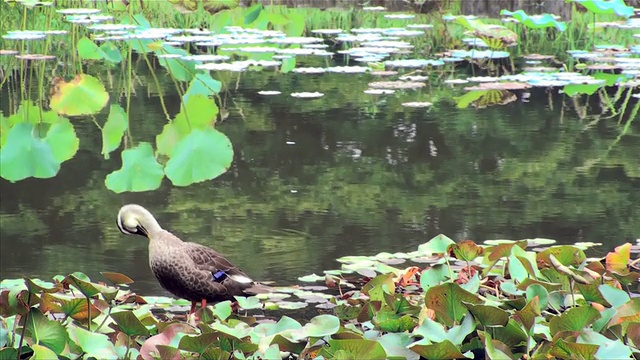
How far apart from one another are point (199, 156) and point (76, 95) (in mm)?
349

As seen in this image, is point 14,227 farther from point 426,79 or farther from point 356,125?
point 426,79

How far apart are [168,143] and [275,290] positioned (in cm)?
123

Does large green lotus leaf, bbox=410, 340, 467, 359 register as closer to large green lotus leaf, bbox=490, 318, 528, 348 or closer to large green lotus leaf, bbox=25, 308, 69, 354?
large green lotus leaf, bbox=490, 318, 528, 348

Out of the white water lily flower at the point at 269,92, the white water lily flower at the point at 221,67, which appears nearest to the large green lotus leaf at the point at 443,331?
the white water lily flower at the point at 269,92

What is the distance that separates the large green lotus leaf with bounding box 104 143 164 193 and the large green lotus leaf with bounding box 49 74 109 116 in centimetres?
14

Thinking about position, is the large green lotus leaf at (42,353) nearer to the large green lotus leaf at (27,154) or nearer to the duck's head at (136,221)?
the large green lotus leaf at (27,154)

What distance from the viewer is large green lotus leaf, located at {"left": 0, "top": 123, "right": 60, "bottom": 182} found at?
187cm

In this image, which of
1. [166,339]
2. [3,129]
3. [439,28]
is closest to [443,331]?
[166,339]

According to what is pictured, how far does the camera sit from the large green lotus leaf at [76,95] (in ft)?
6.73

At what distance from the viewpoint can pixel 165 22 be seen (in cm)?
958

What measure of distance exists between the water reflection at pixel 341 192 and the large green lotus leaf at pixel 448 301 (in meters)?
1.29

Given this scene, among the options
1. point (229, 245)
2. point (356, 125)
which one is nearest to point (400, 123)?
point (356, 125)

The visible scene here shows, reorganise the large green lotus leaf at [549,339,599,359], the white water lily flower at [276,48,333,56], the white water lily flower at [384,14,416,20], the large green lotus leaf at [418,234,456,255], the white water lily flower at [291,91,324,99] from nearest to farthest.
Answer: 1. the large green lotus leaf at [549,339,599,359]
2. the large green lotus leaf at [418,234,456,255]
3. the white water lily flower at [291,91,324,99]
4. the white water lily flower at [276,48,333,56]
5. the white water lily flower at [384,14,416,20]

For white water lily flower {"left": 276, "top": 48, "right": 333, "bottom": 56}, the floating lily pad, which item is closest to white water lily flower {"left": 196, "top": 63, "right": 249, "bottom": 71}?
white water lily flower {"left": 276, "top": 48, "right": 333, "bottom": 56}
